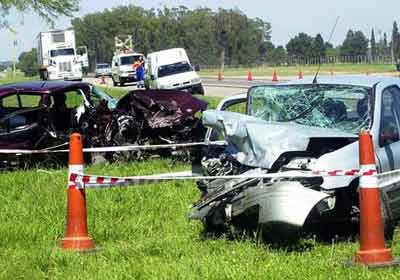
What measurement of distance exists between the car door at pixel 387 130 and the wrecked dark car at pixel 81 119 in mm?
5887

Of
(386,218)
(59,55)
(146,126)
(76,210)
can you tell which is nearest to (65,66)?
(59,55)

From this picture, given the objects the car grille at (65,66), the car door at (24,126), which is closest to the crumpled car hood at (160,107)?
the car door at (24,126)

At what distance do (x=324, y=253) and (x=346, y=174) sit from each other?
70 centimetres

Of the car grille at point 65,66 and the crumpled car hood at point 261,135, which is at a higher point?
the car grille at point 65,66

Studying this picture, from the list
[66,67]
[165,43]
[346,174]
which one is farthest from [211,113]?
[165,43]

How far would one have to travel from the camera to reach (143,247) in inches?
281

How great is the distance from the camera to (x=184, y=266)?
6234 millimetres

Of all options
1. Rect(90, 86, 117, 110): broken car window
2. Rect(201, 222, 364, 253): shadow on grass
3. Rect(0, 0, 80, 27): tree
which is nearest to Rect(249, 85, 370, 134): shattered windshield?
Rect(201, 222, 364, 253): shadow on grass

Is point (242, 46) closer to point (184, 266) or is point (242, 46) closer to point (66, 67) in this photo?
point (66, 67)

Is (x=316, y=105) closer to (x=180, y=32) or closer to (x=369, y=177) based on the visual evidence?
(x=369, y=177)

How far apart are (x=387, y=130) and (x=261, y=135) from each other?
134cm

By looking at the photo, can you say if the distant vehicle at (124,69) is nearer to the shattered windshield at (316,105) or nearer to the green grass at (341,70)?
the green grass at (341,70)

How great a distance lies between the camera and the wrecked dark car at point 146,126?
13.3 metres

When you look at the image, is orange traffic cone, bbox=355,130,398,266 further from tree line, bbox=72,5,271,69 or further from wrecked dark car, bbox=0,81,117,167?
tree line, bbox=72,5,271,69
